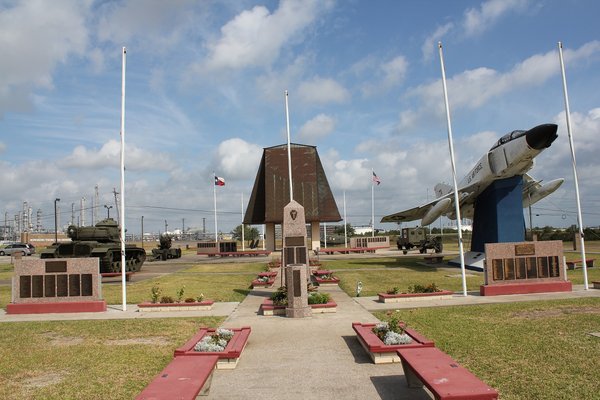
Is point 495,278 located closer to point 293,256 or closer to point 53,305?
point 293,256

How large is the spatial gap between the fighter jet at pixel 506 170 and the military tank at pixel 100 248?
52.8ft

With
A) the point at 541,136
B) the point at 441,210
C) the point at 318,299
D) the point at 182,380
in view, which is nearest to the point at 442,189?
the point at 441,210

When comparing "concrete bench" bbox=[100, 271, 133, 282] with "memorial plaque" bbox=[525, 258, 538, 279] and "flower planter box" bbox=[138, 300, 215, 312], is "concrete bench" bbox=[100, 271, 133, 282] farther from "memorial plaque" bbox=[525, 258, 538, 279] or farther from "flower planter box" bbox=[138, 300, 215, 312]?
"memorial plaque" bbox=[525, 258, 538, 279]

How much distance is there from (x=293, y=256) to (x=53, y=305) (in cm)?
808

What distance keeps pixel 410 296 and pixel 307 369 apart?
8.23 metres

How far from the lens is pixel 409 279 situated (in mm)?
21234

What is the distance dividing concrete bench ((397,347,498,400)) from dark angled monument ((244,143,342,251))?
3673 centimetres

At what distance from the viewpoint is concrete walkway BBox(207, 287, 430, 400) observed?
20.7 ft

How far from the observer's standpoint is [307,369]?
7.43m

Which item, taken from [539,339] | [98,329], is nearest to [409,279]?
[539,339]

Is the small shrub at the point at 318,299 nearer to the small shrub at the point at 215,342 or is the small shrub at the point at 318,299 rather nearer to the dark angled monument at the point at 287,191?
the small shrub at the point at 215,342

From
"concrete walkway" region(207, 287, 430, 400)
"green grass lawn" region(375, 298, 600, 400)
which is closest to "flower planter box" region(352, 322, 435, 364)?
"concrete walkway" region(207, 287, 430, 400)

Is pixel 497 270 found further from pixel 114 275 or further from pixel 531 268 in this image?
pixel 114 275

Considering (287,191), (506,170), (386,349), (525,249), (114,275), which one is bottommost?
(386,349)
